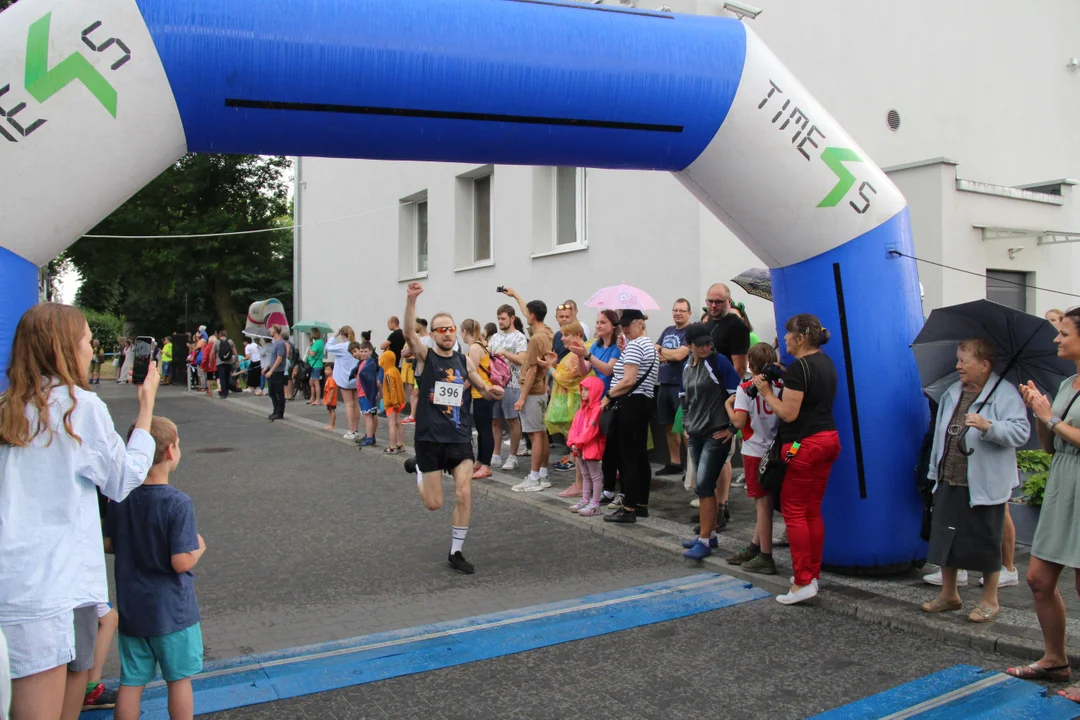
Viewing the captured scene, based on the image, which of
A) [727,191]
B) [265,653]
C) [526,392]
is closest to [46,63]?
[265,653]

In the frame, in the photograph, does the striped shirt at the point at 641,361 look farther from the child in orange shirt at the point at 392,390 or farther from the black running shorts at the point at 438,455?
the child in orange shirt at the point at 392,390

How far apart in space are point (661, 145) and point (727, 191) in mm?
592

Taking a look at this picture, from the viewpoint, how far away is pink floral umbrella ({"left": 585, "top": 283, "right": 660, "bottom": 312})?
942 cm

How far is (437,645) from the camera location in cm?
470

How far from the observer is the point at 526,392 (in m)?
9.34

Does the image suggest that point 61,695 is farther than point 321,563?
No

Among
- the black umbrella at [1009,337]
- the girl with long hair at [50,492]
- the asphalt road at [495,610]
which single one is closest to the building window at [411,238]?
the asphalt road at [495,610]

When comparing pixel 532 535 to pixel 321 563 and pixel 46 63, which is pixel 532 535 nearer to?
pixel 321 563

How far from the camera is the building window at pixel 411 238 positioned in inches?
738

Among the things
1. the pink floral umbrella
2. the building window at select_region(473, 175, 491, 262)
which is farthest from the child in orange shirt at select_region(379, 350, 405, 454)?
the building window at select_region(473, 175, 491, 262)

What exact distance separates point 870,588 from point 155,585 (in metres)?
4.26

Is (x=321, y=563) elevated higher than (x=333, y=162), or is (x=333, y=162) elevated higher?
(x=333, y=162)

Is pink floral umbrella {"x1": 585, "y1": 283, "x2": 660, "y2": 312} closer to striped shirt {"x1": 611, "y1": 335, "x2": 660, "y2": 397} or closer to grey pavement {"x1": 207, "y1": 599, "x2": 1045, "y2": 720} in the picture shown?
striped shirt {"x1": 611, "y1": 335, "x2": 660, "y2": 397}

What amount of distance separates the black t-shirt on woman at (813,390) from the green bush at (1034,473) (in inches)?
73.4
